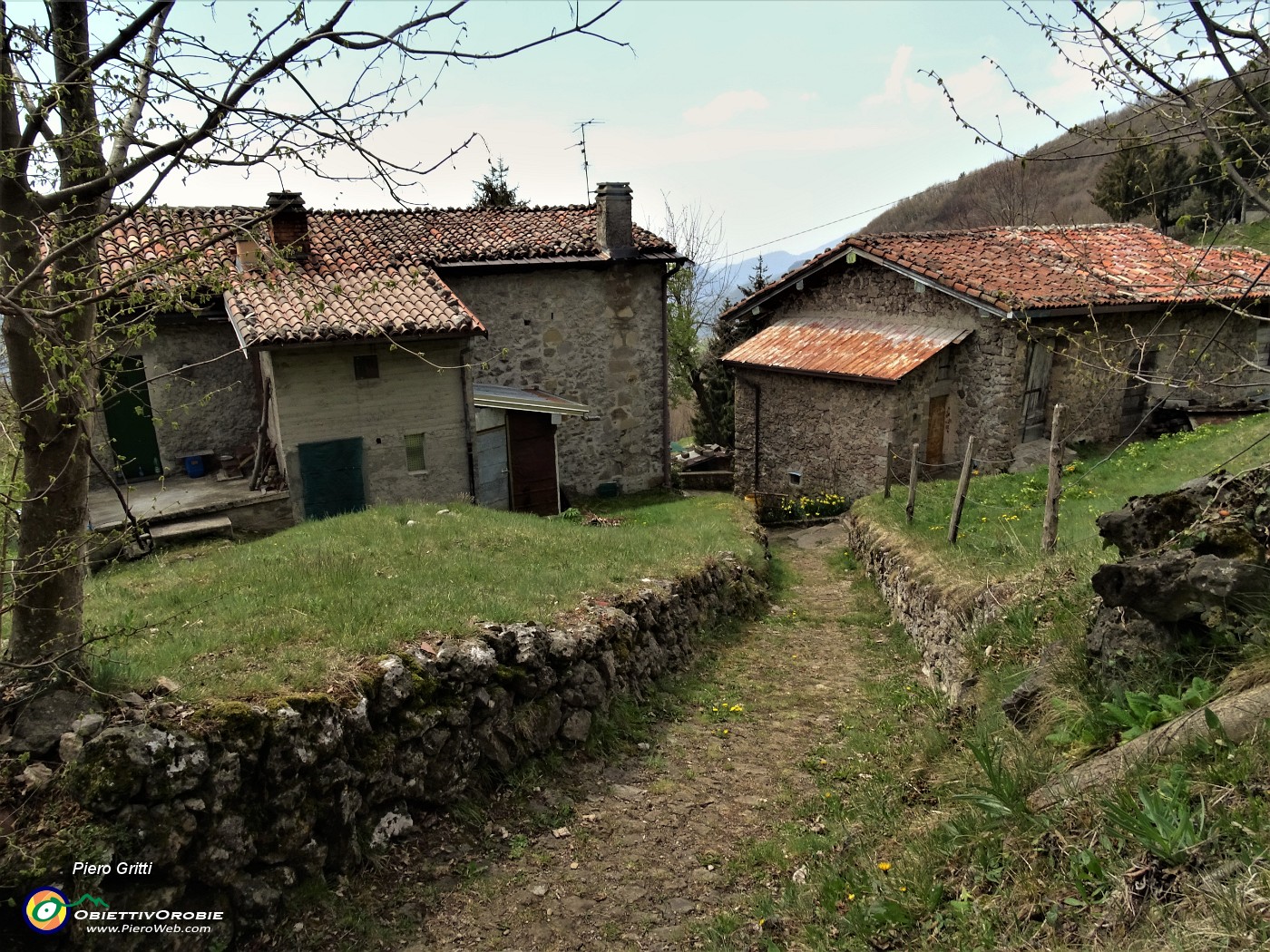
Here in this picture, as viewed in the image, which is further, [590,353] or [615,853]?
[590,353]

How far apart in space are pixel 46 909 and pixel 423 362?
9.34 m

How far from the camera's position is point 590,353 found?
20.3 m

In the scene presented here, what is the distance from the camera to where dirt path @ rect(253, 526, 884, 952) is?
5.21m

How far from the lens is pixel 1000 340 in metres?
16.2

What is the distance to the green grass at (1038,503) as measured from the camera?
9.01 m

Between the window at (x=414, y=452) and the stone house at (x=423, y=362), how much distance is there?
35 mm

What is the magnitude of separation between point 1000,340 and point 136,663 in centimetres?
1581

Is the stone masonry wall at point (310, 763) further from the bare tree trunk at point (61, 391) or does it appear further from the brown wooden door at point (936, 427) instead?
the brown wooden door at point (936, 427)

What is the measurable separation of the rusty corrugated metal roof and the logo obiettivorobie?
14922 mm

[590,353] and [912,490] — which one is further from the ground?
[590,353]

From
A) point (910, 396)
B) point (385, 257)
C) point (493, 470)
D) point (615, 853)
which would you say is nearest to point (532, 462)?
point (493, 470)

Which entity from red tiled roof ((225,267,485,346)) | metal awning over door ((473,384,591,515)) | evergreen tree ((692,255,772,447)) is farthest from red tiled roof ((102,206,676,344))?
evergreen tree ((692,255,772,447))

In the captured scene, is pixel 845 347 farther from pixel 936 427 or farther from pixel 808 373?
pixel 936 427

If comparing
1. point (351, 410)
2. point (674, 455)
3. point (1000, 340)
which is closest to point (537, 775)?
point (351, 410)
